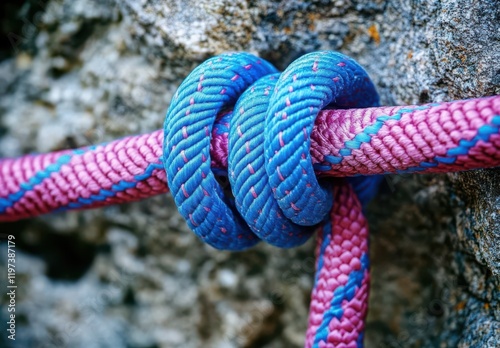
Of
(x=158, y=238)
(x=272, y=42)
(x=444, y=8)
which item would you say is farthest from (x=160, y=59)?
(x=444, y=8)

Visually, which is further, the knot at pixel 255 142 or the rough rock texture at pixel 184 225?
the rough rock texture at pixel 184 225

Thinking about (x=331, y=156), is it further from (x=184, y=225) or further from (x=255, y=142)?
(x=184, y=225)

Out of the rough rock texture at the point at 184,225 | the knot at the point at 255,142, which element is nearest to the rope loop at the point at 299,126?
the knot at the point at 255,142

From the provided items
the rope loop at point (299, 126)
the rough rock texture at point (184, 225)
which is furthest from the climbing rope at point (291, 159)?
the rough rock texture at point (184, 225)

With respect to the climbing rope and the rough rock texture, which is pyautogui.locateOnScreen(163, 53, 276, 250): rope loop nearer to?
the climbing rope

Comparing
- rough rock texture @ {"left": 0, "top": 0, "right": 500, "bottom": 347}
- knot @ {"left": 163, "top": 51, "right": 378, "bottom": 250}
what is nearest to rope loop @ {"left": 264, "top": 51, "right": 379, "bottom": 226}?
knot @ {"left": 163, "top": 51, "right": 378, "bottom": 250}

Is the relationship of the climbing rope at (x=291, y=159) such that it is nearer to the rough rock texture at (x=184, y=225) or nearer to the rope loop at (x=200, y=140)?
the rope loop at (x=200, y=140)

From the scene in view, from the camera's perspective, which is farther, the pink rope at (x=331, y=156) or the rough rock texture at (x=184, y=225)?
the rough rock texture at (x=184, y=225)

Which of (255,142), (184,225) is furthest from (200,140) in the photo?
(184,225)
